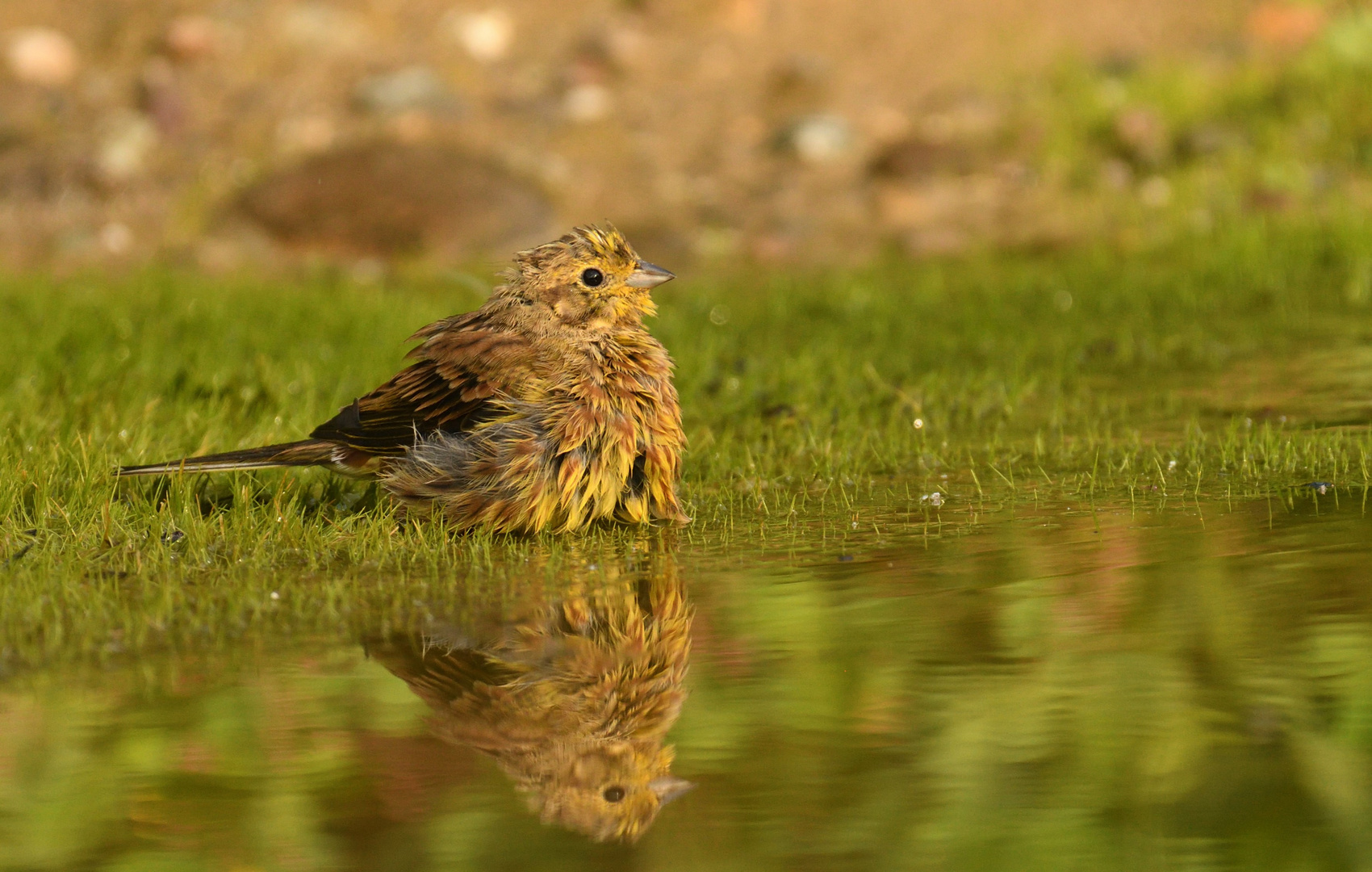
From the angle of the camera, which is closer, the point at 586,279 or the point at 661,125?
the point at 586,279

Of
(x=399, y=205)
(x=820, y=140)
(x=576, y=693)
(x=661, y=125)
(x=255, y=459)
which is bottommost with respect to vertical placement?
(x=576, y=693)

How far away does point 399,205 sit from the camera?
1391 centimetres

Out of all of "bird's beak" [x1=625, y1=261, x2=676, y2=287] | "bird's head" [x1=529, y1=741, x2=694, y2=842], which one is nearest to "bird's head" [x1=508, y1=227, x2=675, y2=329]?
"bird's beak" [x1=625, y1=261, x2=676, y2=287]

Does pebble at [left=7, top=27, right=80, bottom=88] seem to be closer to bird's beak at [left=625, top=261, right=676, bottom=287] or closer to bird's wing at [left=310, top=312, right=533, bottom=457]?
bird's wing at [left=310, top=312, right=533, bottom=457]

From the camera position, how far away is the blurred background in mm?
13820

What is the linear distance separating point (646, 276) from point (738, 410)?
69.0 inches

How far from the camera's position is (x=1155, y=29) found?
54.1 feet

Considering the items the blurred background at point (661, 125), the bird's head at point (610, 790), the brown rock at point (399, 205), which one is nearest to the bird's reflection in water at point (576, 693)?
the bird's head at point (610, 790)

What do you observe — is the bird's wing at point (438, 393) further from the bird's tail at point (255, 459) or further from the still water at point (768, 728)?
the still water at point (768, 728)

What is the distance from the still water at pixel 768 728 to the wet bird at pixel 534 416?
0.49 meters

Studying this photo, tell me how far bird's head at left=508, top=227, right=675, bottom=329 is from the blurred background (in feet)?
23.5

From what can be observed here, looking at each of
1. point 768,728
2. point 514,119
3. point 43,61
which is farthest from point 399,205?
point 768,728

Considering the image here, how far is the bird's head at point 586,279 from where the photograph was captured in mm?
6145

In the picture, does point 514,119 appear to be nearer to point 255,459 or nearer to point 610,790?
point 255,459
